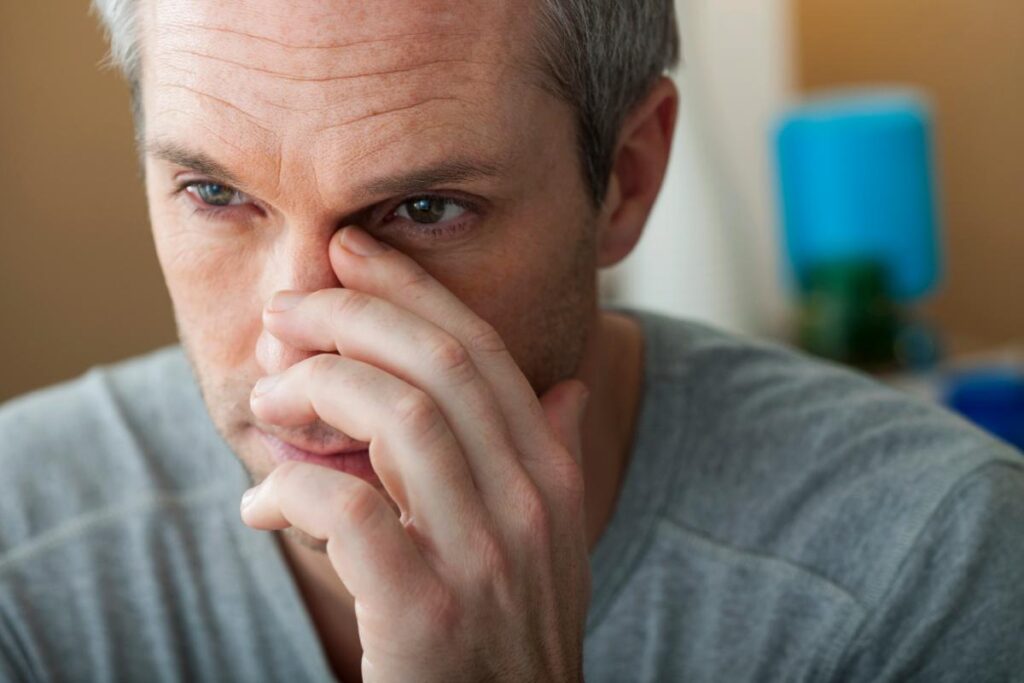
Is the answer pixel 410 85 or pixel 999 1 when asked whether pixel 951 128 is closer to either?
pixel 999 1

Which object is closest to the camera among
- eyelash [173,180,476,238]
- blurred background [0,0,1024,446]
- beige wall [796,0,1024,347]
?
eyelash [173,180,476,238]

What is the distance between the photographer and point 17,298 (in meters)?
3.01

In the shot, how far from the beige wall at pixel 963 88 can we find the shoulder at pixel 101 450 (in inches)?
99.6

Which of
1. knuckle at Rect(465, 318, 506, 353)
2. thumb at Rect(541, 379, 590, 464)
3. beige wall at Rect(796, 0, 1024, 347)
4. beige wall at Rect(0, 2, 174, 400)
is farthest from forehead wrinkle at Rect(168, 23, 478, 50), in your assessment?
beige wall at Rect(796, 0, 1024, 347)

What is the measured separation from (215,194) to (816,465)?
0.70m

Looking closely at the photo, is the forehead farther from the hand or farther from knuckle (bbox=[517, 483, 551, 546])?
knuckle (bbox=[517, 483, 551, 546])

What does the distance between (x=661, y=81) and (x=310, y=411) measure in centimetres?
58

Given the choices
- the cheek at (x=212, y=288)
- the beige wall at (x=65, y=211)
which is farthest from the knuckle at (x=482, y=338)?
the beige wall at (x=65, y=211)

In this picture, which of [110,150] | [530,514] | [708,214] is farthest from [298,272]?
[110,150]

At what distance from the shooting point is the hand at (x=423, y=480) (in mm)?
1070

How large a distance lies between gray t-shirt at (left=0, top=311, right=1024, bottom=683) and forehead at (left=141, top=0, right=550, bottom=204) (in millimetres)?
498

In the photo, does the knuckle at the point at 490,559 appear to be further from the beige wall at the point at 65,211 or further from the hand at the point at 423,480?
the beige wall at the point at 65,211

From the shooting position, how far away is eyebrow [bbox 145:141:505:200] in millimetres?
1112

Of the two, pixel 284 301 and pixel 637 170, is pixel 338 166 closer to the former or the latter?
pixel 284 301
